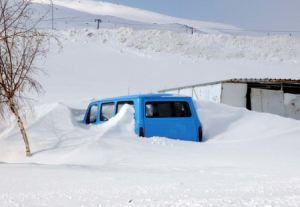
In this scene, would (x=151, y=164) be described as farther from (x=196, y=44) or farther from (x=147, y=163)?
(x=196, y=44)

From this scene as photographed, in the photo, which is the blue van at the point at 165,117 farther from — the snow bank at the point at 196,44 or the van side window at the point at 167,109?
the snow bank at the point at 196,44

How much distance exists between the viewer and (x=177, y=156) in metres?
9.59

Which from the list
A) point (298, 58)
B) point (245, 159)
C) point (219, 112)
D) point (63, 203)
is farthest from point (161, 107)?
point (298, 58)

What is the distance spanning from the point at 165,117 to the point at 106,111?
201 centimetres

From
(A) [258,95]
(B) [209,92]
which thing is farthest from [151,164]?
(A) [258,95]

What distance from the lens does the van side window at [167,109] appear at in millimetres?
10414

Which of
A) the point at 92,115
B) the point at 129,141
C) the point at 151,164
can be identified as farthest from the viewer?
the point at 92,115

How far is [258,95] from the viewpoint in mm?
19875

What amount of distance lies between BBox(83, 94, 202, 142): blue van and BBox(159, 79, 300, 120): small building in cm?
882

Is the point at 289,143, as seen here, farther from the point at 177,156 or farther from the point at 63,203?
the point at 63,203

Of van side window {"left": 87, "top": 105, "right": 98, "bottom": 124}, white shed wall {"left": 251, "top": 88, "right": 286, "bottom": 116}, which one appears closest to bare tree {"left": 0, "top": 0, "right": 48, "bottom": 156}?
van side window {"left": 87, "top": 105, "right": 98, "bottom": 124}

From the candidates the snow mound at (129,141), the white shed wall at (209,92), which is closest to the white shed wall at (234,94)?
the white shed wall at (209,92)

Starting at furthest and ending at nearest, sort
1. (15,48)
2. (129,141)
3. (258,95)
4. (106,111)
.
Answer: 1. (258,95)
2. (106,111)
3. (15,48)
4. (129,141)

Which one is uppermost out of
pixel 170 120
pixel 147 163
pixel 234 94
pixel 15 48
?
pixel 15 48
